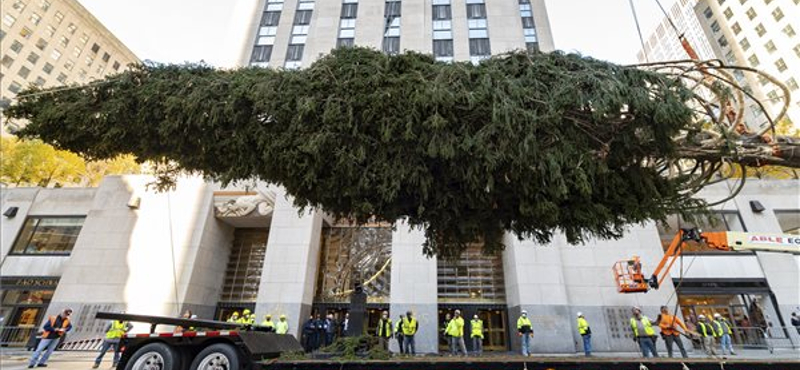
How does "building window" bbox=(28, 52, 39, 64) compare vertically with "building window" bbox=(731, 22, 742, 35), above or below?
below

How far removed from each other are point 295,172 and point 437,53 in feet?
70.0

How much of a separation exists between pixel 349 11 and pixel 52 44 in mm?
47054

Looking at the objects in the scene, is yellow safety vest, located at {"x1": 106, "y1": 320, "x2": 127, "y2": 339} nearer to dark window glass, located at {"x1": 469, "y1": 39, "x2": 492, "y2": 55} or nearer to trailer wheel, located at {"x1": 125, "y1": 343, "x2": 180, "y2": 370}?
trailer wheel, located at {"x1": 125, "y1": 343, "x2": 180, "y2": 370}

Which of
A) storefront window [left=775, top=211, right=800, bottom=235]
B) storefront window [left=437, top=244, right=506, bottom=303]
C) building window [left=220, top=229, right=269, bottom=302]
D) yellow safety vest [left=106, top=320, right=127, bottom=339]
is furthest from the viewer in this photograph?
building window [left=220, top=229, right=269, bottom=302]

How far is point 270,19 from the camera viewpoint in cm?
2780

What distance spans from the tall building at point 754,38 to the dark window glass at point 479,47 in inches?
1199

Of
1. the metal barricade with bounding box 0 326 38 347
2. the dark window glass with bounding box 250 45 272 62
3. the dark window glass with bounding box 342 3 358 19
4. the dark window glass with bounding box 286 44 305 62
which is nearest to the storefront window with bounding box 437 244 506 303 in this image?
the dark window glass with bounding box 286 44 305 62

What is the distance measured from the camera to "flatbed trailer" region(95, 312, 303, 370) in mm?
6332

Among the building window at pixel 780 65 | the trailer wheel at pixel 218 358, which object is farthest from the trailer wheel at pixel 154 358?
the building window at pixel 780 65

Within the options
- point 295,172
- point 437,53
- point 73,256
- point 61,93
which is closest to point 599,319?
point 295,172

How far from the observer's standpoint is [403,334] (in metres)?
14.7

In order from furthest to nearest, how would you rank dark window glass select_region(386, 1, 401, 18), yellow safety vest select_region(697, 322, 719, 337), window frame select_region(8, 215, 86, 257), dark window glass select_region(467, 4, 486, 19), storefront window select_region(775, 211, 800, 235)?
dark window glass select_region(386, 1, 401, 18) → dark window glass select_region(467, 4, 486, 19) → window frame select_region(8, 215, 86, 257) → storefront window select_region(775, 211, 800, 235) → yellow safety vest select_region(697, 322, 719, 337)

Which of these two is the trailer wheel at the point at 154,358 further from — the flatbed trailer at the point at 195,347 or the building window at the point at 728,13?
the building window at the point at 728,13

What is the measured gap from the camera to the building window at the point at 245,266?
21234mm
